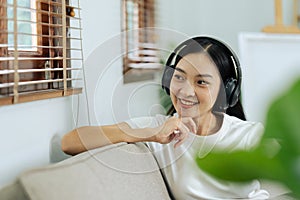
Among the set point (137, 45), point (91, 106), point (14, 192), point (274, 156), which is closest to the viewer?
point (274, 156)

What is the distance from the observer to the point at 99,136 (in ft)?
5.70

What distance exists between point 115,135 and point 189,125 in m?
0.25

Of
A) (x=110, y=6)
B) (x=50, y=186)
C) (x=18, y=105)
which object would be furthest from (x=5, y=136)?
(x=110, y=6)

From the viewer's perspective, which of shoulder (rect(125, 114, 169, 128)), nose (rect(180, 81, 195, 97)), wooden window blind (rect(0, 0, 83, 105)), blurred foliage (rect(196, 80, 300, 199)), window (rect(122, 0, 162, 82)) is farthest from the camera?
window (rect(122, 0, 162, 82))

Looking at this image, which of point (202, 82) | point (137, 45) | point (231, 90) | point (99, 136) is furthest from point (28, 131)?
point (137, 45)

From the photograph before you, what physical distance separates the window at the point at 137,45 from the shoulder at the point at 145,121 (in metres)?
0.56

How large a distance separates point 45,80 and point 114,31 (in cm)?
74

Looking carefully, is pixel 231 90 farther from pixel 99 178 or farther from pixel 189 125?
pixel 99 178

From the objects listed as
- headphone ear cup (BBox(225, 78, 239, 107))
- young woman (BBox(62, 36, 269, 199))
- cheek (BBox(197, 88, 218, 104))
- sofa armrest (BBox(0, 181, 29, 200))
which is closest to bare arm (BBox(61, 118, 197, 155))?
young woman (BBox(62, 36, 269, 199))

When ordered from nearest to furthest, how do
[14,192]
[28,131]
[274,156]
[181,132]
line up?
1. [274,156]
2. [14,192]
3. [28,131]
4. [181,132]

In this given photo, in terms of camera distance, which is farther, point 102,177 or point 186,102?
point 186,102

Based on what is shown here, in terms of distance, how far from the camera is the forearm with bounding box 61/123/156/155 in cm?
171

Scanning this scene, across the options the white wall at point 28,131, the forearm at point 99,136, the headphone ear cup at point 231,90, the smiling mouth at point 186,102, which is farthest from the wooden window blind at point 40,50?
the headphone ear cup at point 231,90

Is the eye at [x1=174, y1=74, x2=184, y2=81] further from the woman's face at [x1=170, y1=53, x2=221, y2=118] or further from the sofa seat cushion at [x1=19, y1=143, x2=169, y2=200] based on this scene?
the sofa seat cushion at [x1=19, y1=143, x2=169, y2=200]
